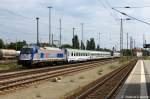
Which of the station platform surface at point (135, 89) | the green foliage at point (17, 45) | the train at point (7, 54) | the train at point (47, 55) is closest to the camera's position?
the station platform surface at point (135, 89)

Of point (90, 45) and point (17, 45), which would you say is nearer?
point (17, 45)

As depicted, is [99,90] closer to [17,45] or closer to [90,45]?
[17,45]

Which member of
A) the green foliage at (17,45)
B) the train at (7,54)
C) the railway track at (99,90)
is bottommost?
the railway track at (99,90)

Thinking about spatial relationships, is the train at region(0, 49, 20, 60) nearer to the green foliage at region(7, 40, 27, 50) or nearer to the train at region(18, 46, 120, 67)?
the train at region(18, 46, 120, 67)

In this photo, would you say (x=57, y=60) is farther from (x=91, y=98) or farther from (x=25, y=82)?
(x=91, y=98)

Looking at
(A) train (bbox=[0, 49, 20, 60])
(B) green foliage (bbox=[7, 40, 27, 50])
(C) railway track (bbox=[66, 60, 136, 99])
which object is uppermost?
(B) green foliage (bbox=[7, 40, 27, 50])

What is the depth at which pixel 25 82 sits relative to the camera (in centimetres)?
2480

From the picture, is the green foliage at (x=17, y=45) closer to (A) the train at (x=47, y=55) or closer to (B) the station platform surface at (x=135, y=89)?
(A) the train at (x=47, y=55)

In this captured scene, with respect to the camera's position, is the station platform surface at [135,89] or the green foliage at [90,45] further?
the green foliage at [90,45]

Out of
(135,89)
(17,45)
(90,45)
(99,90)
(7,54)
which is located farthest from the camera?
(90,45)

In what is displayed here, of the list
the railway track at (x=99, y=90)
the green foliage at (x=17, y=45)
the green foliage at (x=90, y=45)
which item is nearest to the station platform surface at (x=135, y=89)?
the railway track at (x=99, y=90)

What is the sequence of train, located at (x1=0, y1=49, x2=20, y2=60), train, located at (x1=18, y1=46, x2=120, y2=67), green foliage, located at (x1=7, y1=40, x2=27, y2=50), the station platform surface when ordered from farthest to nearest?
green foliage, located at (x1=7, y1=40, x2=27, y2=50), train, located at (x1=0, y1=49, x2=20, y2=60), train, located at (x1=18, y1=46, x2=120, y2=67), the station platform surface

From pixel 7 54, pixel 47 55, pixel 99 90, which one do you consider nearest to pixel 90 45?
pixel 7 54

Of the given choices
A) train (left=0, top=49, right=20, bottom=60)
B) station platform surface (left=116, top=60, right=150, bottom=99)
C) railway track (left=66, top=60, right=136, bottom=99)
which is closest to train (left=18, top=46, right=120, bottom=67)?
train (left=0, top=49, right=20, bottom=60)
